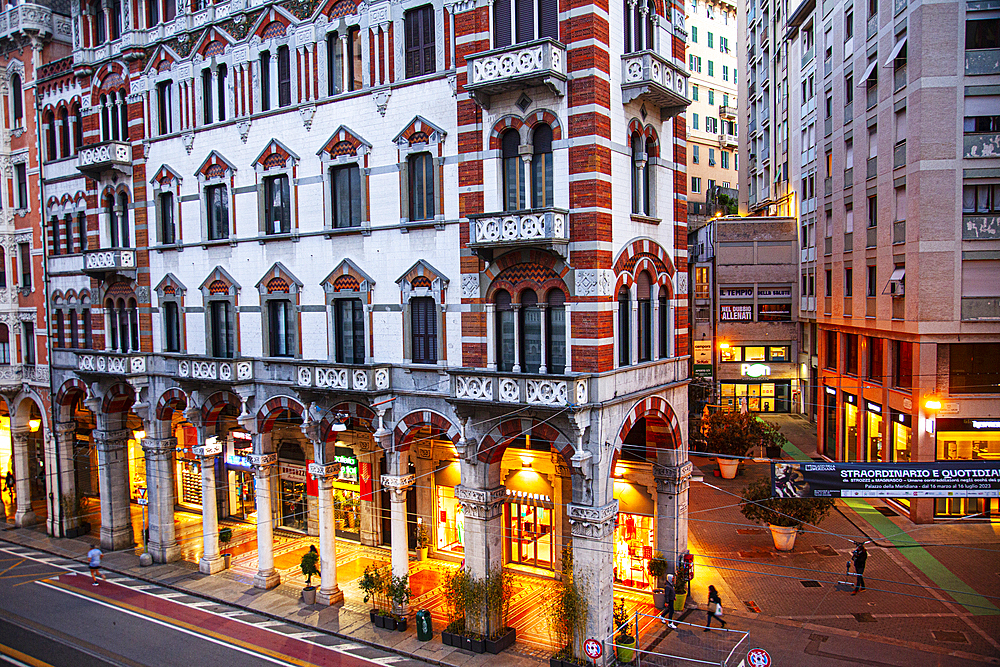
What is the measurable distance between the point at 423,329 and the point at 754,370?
3836cm

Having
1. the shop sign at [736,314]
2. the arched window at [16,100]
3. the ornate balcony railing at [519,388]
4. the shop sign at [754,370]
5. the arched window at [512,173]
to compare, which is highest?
the arched window at [16,100]

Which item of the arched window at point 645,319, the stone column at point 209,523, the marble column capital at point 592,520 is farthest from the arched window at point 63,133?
the marble column capital at point 592,520

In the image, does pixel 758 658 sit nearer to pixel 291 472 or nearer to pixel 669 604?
pixel 669 604

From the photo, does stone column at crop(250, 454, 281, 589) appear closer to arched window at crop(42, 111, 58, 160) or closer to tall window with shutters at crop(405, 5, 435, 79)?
tall window with shutters at crop(405, 5, 435, 79)

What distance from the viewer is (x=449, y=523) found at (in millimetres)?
31188

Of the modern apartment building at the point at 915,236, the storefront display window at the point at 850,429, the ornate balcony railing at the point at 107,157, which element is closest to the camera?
the modern apartment building at the point at 915,236

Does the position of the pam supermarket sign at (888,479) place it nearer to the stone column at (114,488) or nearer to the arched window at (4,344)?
the stone column at (114,488)

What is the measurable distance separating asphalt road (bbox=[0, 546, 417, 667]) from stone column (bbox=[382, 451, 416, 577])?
3.19m

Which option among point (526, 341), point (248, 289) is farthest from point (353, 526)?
point (526, 341)

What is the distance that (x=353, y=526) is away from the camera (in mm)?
34125

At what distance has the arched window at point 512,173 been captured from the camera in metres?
23.0

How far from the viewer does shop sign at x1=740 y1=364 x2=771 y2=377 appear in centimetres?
5631

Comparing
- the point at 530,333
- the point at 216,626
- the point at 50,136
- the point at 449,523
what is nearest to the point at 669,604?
the point at 449,523

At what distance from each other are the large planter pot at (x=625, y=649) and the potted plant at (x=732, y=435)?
63.1ft
